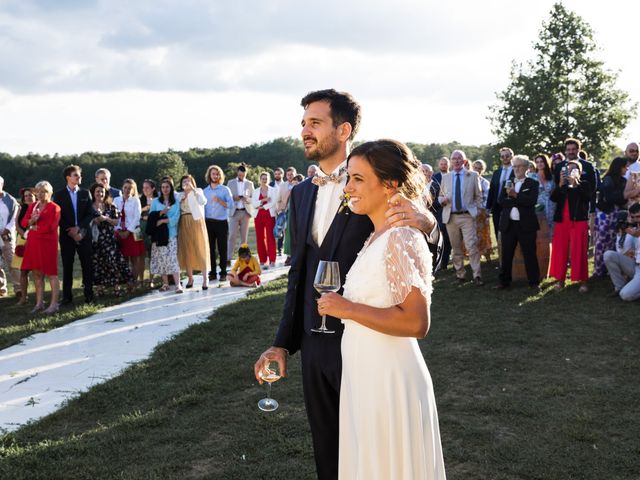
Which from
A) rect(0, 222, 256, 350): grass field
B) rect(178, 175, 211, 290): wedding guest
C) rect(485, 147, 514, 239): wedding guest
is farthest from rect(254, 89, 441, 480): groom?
rect(178, 175, 211, 290): wedding guest

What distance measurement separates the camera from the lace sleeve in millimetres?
2264

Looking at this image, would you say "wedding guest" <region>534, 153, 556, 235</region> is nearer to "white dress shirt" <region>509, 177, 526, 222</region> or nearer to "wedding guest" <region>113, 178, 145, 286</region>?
"white dress shirt" <region>509, 177, 526, 222</region>

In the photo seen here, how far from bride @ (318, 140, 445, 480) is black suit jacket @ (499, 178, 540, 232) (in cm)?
737

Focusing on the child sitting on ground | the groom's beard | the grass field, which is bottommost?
the grass field

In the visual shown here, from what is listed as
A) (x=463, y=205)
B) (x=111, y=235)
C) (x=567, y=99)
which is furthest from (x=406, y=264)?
(x=567, y=99)

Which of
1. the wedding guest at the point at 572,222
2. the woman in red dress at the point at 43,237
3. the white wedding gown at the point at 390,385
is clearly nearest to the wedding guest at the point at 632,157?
the wedding guest at the point at 572,222

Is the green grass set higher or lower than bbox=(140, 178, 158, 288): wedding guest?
lower

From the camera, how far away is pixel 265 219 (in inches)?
553

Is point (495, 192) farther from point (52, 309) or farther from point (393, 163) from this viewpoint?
point (393, 163)

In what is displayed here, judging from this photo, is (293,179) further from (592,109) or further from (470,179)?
(592,109)

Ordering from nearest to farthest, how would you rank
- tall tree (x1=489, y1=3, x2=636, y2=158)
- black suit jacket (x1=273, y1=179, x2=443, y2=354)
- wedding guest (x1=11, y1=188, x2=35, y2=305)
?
black suit jacket (x1=273, y1=179, x2=443, y2=354) → wedding guest (x1=11, y1=188, x2=35, y2=305) → tall tree (x1=489, y1=3, x2=636, y2=158)

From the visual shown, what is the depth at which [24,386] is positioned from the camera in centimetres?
602

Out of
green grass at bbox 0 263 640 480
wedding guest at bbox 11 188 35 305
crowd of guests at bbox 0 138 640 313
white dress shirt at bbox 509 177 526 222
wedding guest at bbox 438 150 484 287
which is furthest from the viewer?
wedding guest at bbox 438 150 484 287

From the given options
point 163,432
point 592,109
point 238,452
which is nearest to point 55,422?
point 163,432
